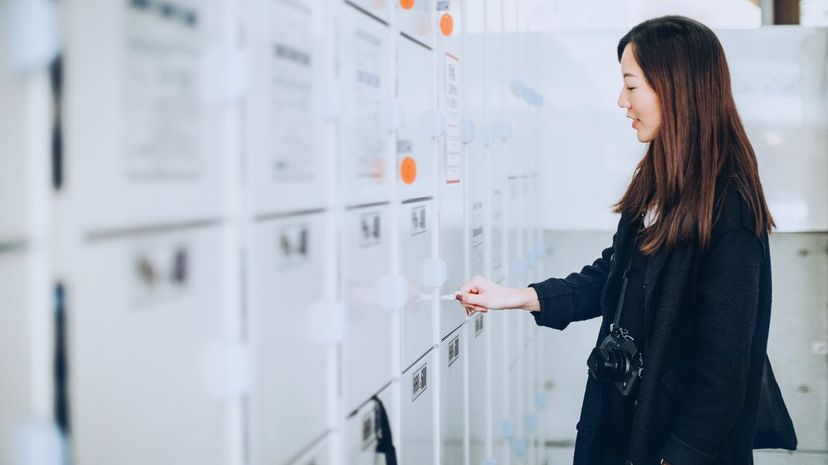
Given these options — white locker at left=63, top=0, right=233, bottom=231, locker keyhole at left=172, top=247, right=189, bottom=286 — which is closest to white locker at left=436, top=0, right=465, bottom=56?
white locker at left=63, top=0, right=233, bottom=231

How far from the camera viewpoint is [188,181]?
2.93ft

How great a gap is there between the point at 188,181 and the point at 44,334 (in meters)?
0.25

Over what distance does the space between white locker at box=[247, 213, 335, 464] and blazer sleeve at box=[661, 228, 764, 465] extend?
79 cm

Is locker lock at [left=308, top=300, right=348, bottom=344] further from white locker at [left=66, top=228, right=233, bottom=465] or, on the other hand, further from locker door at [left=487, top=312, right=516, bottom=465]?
locker door at [left=487, top=312, right=516, bottom=465]

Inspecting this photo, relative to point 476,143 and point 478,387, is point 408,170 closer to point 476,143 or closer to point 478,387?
point 476,143

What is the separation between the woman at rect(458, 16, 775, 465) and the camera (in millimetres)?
1567

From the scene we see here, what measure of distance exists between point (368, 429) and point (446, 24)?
3.39 ft

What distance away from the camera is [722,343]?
1.56 meters

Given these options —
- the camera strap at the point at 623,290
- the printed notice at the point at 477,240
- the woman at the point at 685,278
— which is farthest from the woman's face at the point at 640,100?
the printed notice at the point at 477,240

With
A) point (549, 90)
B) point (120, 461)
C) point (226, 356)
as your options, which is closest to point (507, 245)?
point (549, 90)

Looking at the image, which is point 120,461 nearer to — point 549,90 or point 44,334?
point 44,334

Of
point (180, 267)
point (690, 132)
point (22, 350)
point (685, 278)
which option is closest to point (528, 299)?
point (685, 278)

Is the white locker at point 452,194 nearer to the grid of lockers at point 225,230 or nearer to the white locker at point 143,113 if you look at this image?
the grid of lockers at point 225,230

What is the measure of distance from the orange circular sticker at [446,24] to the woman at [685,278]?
431 mm
